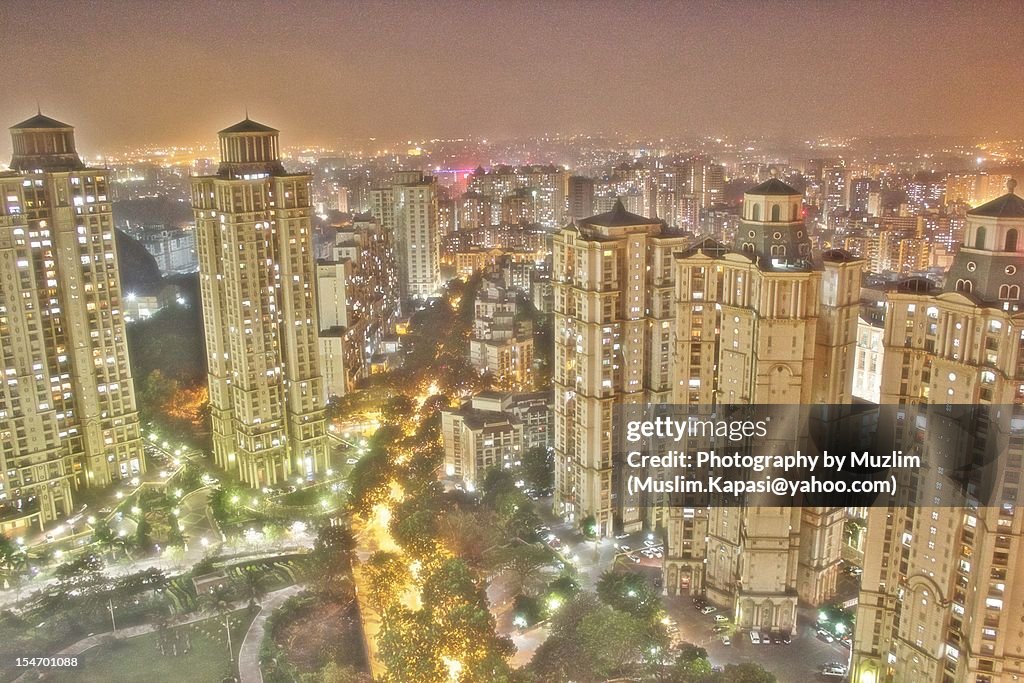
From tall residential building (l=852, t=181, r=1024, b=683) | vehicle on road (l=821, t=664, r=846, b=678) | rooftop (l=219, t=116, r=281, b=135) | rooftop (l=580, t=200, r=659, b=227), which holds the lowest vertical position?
vehicle on road (l=821, t=664, r=846, b=678)

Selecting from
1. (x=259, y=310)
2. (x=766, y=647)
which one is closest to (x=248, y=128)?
(x=259, y=310)

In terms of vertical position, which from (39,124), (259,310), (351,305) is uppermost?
(39,124)

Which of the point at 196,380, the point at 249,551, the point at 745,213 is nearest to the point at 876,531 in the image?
the point at 745,213

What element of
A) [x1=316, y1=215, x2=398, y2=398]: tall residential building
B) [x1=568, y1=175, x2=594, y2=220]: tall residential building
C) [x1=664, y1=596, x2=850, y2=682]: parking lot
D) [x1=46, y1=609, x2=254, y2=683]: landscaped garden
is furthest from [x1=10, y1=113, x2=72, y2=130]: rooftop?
[x1=568, y1=175, x2=594, y2=220]: tall residential building

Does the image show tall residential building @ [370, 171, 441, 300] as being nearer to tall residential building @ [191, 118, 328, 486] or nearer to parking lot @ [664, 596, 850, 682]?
tall residential building @ [191, 118, 328, 486]

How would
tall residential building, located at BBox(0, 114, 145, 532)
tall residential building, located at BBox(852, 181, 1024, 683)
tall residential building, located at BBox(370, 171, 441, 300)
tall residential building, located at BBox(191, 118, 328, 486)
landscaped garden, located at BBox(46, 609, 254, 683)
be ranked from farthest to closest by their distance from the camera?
tall residential building, located at BBox(370, 171, 441, 300) → tall residential building, located at BBox(191, 118, 328, 486) → tall residential building, located at BBox(0, 114, 145, 532) → landscaped garden, located at BBox(46, 609, 254, 683) → tall residential building, located at BBox(852, 181, 1024, 683)

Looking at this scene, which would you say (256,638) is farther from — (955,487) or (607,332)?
(955,487)
